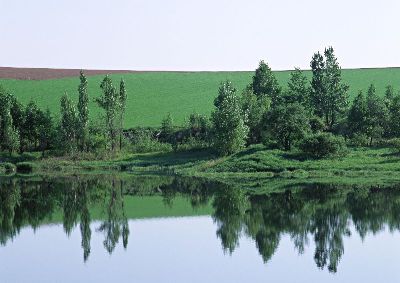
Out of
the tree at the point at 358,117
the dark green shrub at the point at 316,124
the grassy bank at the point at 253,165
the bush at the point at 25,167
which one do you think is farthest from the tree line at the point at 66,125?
the tree at the point at 358,117

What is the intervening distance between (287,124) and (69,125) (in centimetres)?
3077

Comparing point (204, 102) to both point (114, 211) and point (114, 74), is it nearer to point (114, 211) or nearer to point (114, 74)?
point (114, 74)

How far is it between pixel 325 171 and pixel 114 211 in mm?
27245

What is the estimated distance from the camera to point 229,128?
257 ft

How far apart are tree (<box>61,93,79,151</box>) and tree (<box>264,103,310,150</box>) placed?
27.2 metres

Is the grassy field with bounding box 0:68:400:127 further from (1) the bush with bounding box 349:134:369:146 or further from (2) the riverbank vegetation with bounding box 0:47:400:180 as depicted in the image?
(1) the bush with bounding box 349:134:369:146

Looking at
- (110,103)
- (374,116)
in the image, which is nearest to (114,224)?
(374,116)

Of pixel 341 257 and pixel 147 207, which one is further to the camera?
pixel 147 207

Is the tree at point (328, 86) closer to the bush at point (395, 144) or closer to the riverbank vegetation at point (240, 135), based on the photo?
the riverbank vegetation at point (240, 135)

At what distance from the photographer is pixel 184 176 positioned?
69.9 m

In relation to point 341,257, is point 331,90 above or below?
above

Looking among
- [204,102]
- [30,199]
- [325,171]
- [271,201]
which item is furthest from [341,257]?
[204,102]

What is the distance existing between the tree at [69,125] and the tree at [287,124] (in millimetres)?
27242

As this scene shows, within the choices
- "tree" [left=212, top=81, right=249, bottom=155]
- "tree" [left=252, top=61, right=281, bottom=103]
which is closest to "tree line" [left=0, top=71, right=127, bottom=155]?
"tree" [left=212, top=81, right=249, bottom=155]
